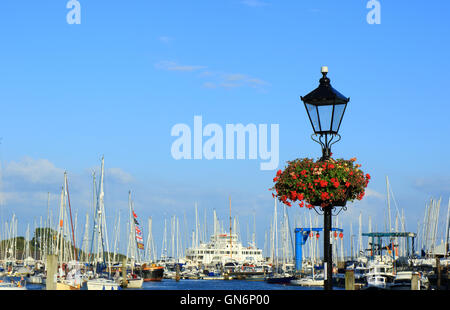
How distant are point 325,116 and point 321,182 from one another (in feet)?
4.59

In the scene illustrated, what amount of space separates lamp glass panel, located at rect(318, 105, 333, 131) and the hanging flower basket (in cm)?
85

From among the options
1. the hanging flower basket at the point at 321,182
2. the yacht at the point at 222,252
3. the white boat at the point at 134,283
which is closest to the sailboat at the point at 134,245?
the white boat at the point at 134,283

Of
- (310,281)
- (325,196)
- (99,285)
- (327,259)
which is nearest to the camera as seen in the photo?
(327,259)

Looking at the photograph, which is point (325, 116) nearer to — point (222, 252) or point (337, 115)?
point (337, 115)

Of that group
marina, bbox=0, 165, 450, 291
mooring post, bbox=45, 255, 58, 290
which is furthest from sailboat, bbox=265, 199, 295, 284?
mooring post, bbox=45, 255, 58, 290

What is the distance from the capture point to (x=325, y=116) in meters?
14.2

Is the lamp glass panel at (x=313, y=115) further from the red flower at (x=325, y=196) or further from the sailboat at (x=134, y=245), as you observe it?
the sailboat at (x=134, y=245)

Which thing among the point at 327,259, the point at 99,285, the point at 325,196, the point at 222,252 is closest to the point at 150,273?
the point at 99,285

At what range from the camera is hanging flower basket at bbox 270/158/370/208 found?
47.3 ft

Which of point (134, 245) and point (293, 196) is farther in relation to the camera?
point (134, 245)

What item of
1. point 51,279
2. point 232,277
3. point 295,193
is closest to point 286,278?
point 232,277

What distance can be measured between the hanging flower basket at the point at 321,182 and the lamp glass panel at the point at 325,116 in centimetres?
85

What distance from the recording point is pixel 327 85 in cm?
1445
